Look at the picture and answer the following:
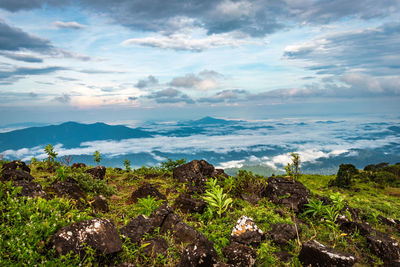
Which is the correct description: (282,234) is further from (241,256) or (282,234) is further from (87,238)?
(87,238)

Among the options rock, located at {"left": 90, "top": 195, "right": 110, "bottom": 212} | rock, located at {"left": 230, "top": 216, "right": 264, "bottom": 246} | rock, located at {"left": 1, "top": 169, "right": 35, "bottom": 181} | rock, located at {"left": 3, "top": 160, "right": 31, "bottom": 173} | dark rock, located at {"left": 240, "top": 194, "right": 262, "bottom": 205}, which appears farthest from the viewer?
rock, located at {"left": 3, "top": 160, "right": 31, "bottom": 173}

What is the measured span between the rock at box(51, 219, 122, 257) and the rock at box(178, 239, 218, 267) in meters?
1.58

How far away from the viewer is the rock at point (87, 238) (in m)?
5.01

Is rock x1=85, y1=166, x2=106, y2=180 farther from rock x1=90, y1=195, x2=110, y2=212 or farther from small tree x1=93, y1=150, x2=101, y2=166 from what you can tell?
rock x1=90, y1=195, x2=110, y2=212

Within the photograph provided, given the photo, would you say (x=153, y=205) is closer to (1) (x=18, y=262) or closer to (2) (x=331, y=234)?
(1) (x=18, y=262)

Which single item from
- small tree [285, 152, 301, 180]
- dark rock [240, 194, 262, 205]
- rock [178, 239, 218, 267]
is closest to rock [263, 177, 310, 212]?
dark rock [240, 194, 262, 205]

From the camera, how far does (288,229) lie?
7.58 metres

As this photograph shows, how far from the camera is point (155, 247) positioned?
5.95 metres

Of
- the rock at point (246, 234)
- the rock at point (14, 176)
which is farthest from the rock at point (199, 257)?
the rock at point (14, 176)

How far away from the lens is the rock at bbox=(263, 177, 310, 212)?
11203 mm

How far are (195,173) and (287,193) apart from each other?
5.25 m

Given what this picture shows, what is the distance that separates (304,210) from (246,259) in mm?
6547

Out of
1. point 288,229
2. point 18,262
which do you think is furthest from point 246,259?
point 18,262

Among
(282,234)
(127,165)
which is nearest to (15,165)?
(127,165)
